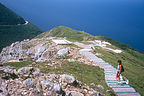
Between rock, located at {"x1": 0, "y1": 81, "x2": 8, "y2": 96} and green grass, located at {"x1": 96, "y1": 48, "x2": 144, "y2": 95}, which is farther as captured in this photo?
green grass, located at {"x1": 96, "y1": 48, "x2": 144, "y2": 95}

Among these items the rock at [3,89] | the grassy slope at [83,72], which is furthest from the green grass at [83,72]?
the rock at [3,89]

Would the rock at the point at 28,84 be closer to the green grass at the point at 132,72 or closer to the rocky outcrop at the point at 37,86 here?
the rocky outcrop at the point at 37,86

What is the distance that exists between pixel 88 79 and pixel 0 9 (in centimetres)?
17293

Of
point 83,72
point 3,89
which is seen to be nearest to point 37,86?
point 3,89

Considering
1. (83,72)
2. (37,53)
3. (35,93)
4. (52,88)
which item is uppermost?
→ (37,53)

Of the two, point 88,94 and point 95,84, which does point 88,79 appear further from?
point 88,94

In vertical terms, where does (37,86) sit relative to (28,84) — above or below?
below

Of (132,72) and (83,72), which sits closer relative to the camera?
(83,72)

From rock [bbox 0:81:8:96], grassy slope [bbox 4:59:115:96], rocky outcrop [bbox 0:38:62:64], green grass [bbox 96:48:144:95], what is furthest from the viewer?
rocky outcrop [bbox 0:38:62:64]

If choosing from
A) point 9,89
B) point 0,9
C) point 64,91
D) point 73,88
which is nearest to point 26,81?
point 9,89

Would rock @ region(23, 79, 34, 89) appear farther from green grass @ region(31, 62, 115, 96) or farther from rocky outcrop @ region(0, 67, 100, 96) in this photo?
green grass @ region(31, 62, 115, 96)

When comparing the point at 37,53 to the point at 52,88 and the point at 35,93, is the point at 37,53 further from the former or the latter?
the point at 35,93

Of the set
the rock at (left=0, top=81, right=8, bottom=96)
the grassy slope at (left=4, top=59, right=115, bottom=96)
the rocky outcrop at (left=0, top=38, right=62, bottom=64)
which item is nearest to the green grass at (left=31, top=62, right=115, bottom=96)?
the grassy slope at (left=4, top=59, right=115, bottom=96)

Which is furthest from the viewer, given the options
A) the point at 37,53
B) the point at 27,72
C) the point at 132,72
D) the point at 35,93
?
the point at 37,53
